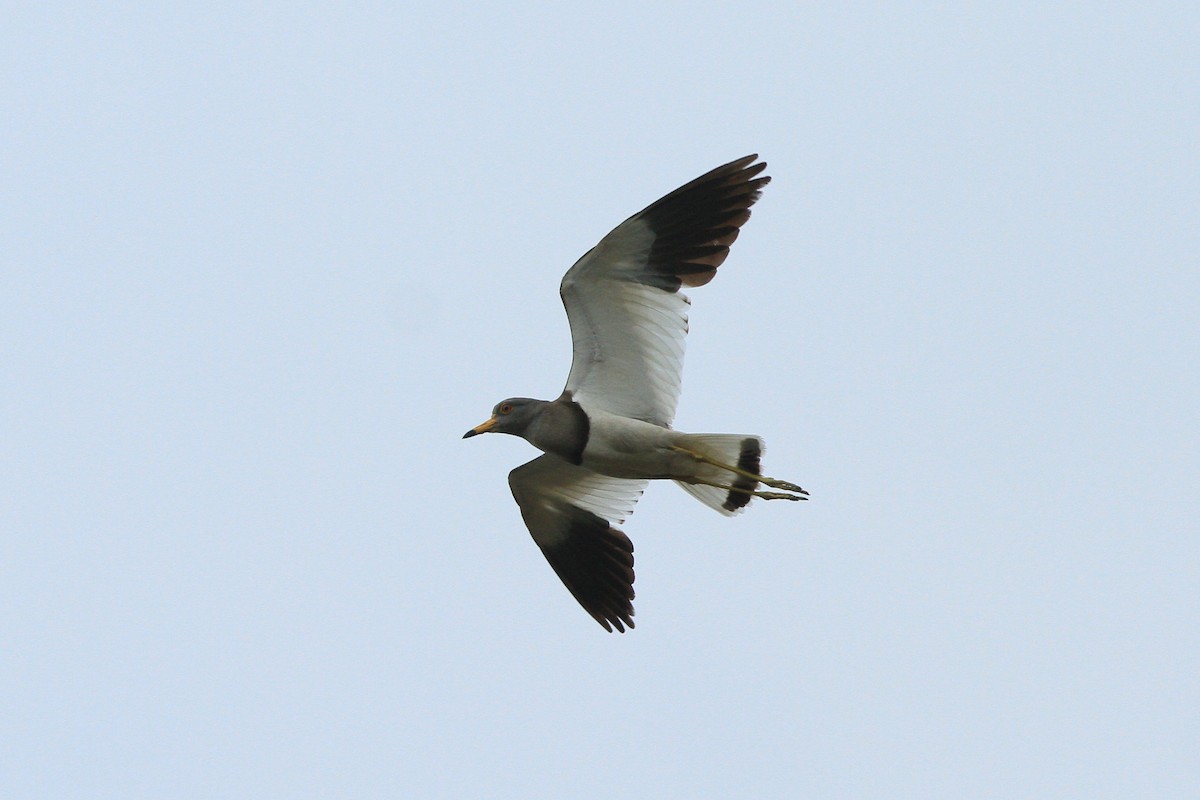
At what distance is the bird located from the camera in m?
12.0

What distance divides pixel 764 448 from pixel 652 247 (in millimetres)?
1729

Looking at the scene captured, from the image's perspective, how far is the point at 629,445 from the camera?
12.2 m

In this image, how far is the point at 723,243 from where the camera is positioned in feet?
39.4

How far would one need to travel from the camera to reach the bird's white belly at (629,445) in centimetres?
1216

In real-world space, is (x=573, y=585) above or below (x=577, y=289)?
below

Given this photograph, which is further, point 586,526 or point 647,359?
point 586,526

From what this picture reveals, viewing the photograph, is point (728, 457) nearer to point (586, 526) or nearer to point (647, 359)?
point (647, 359)

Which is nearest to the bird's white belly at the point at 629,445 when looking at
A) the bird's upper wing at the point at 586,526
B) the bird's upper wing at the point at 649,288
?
the bird's upper wing at the point at 649,288

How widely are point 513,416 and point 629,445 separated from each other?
1051 millimetres

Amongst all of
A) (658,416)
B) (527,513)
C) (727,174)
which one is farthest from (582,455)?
(727,174)

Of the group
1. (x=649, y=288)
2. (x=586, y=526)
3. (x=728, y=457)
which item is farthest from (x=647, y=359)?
(x=586, y=526)

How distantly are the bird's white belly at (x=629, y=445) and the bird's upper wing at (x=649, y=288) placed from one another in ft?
0.95

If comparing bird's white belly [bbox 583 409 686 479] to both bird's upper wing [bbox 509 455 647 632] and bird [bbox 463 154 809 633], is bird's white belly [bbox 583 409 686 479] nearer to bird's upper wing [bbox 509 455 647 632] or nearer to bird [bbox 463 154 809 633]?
bird [bbox 463 154 809 633]

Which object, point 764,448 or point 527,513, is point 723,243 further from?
point 527,513
